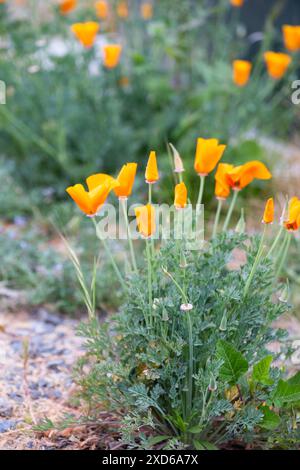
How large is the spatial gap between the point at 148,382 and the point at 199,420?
166 mm

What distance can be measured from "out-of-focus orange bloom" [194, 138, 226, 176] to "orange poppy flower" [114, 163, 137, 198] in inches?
8.5

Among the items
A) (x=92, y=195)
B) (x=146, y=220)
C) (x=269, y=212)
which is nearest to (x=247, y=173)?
(x=269, y=212)

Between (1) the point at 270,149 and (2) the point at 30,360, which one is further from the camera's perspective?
(1) the point at 270,149

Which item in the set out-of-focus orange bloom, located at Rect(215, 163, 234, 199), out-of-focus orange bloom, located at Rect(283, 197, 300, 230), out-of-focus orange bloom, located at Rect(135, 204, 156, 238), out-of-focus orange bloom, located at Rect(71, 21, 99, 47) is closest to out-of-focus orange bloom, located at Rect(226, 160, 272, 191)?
out-of-focus orange bloom, located at Rect(215, 163, 234, 199)

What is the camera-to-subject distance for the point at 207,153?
69.1 inches

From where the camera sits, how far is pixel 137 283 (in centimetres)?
174

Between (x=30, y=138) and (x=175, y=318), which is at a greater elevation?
(x=30, y=138)

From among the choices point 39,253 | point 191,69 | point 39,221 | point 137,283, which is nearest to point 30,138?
point 39,221

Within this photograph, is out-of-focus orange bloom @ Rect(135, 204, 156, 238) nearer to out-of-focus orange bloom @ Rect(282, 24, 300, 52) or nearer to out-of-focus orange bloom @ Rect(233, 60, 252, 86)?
out-of-focus orange bloom @ Rect(233, 60, 252, 86)

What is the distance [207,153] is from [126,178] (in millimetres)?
258

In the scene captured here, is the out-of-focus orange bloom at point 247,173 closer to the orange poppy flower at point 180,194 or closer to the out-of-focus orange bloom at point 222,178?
the out-of-focus orange bloom at point 222,178

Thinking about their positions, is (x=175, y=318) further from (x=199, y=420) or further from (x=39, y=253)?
(x=39, y=253)

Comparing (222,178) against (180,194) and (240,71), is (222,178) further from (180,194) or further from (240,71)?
(240,71)
